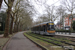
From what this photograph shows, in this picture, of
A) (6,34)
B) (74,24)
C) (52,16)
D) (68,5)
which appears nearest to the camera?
(6,34)

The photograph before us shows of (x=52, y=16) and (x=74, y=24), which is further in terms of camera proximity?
(x=52, y=16)

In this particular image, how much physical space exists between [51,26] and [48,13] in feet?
83.0

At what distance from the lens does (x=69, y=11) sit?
37656mm

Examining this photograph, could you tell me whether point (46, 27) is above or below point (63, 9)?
below

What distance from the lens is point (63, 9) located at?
122ft

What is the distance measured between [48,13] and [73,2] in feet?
47.8

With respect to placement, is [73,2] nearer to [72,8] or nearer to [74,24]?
[72,8]

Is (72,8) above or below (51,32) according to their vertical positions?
above

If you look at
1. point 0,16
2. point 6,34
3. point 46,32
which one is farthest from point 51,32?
point 0,16

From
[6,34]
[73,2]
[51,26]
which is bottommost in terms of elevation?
[6,34]

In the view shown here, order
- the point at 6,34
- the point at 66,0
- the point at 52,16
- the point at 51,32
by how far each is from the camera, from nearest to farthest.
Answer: the point at 6,34 < the point at 51,32 < the point at 66,0 < the point at 52,16

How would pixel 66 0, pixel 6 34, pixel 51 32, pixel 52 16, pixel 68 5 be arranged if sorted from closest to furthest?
pixel 6 34, pixel 51 32, pixel 66 0, pixel 68 5, pixel 52 16

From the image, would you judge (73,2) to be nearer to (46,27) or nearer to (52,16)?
(52,16)

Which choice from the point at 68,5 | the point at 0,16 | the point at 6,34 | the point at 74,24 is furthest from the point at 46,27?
the point at 0,16
